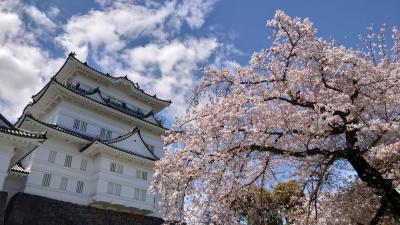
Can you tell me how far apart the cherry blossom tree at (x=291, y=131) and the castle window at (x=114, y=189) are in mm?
15251

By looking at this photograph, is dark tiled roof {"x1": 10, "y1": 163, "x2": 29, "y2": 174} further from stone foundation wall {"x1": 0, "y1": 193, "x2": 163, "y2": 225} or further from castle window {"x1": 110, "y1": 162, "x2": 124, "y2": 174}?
castle window {"x1": 110, "y1": 162, "x2": 124, "y2": 174}

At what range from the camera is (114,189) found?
2386cm

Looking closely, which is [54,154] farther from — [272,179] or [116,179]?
[272,179]

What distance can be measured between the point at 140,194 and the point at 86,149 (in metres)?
4.91

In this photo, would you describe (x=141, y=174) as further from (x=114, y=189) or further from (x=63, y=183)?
(x=63, y=183)

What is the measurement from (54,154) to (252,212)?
17.3 m

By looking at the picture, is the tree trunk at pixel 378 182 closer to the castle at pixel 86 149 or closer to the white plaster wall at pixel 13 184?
the castle at pixel 86 149

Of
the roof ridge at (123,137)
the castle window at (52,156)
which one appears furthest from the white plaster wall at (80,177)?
the roof ridge at (123,137)

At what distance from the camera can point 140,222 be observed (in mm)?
24859

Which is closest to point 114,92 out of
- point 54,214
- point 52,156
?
point 52,156

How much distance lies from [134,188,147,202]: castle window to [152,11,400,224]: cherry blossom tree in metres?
16.2

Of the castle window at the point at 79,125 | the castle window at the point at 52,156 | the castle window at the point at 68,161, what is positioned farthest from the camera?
the castle window at the point at 79,125

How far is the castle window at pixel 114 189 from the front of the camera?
929 inches

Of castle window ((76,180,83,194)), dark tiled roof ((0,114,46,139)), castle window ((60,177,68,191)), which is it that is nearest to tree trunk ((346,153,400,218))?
dark tiled roof ((0,114,46,139))
